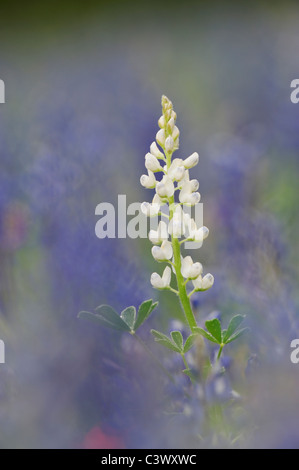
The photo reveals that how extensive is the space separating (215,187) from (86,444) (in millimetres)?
659

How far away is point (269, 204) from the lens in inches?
31.4

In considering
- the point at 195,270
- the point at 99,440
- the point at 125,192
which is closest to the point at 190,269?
the point at 195,270

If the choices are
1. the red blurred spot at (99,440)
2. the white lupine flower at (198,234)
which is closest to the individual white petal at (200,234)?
the white lupine flower at (198,234)

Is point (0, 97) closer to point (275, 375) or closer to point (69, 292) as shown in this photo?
point (69, 292)

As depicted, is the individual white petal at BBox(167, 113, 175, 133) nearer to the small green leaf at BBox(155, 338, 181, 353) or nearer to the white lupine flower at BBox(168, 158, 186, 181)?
the white lupine flower at BBox(168, 158, 186, 181)

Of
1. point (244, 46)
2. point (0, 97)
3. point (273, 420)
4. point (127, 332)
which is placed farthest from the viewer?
point (244, 46)

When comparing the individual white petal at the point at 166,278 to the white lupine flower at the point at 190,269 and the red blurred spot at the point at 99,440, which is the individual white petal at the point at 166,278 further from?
the red blurred spot at the point at 99,440

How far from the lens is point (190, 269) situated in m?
0.35

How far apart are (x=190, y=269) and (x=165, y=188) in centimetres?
5

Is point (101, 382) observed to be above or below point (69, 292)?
below

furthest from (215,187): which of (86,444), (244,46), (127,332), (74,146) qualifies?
(244,46)

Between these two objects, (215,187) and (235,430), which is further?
(215,187)

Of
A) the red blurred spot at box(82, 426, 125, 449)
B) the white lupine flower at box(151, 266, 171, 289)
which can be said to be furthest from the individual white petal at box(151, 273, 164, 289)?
the red blurred spot at box(82, 426, 125, 449)

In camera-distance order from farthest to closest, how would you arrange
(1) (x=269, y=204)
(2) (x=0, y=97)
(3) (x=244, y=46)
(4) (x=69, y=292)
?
(3) (x=244, y=46)
(2) (x=0, y=97)
(1) (x=269, y=204)
(4) (x=69, y=292)
